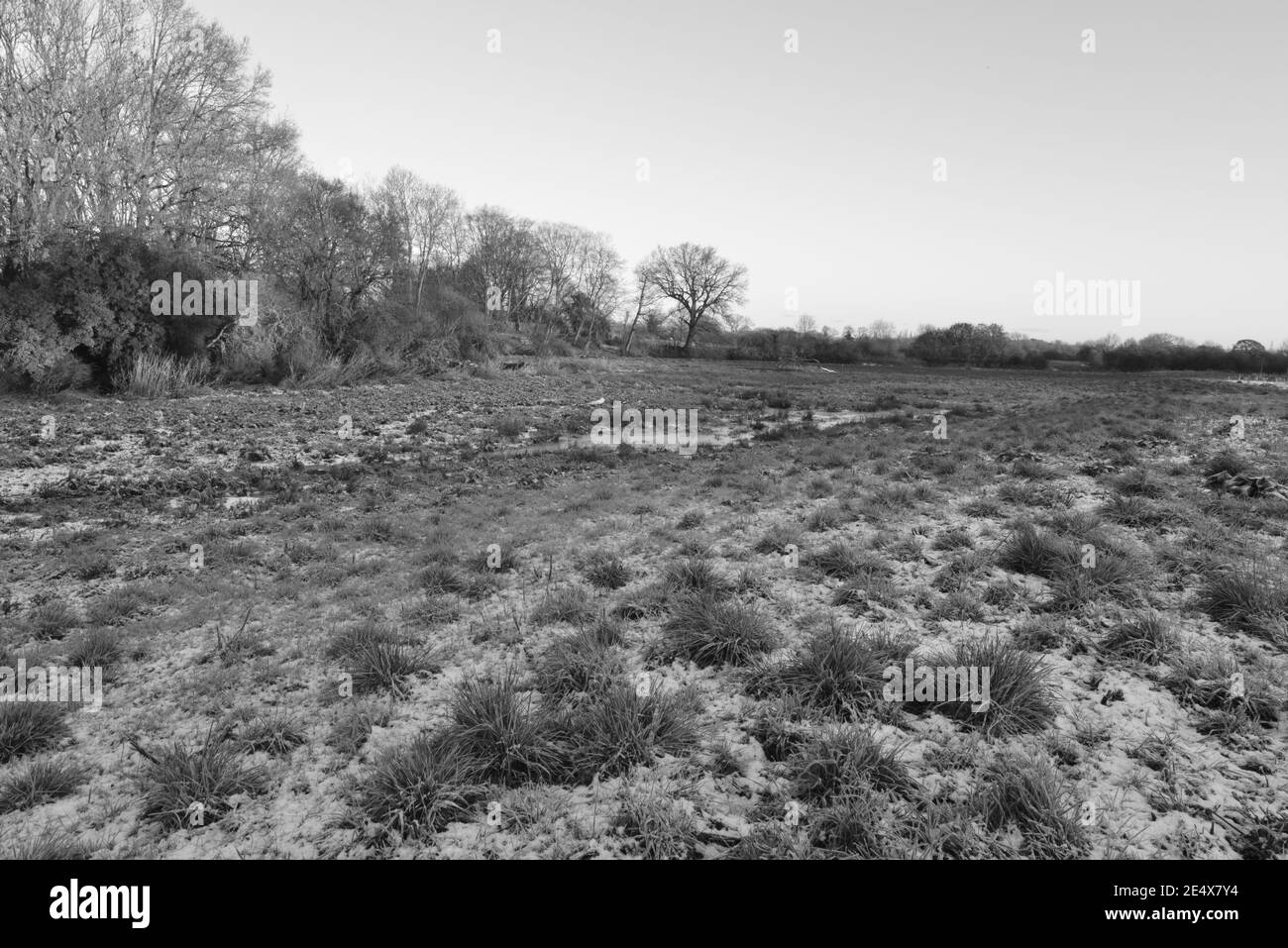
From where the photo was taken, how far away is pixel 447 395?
22266mm

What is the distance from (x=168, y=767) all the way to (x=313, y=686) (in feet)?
3.28

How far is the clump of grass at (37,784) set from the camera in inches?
113

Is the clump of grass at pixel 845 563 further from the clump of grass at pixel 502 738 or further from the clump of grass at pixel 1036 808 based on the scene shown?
the clump of grass at pixel 502 738

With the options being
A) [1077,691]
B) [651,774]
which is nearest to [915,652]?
[1077,691]

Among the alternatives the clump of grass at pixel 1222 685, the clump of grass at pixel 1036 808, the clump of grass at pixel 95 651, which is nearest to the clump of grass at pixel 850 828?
the clump of grass at pixel 1036 808

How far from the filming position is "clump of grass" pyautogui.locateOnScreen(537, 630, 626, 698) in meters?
3.83

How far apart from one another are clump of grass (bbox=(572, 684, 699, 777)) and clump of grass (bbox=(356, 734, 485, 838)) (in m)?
0.57

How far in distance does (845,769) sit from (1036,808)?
0.79 metres

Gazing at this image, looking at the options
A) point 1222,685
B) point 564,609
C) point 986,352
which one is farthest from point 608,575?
point 986,352

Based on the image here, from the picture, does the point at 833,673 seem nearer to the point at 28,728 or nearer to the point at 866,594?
the point at 866,594

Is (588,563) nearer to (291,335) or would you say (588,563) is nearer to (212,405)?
(212,405)

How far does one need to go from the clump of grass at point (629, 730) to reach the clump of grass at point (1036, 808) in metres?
1.40
